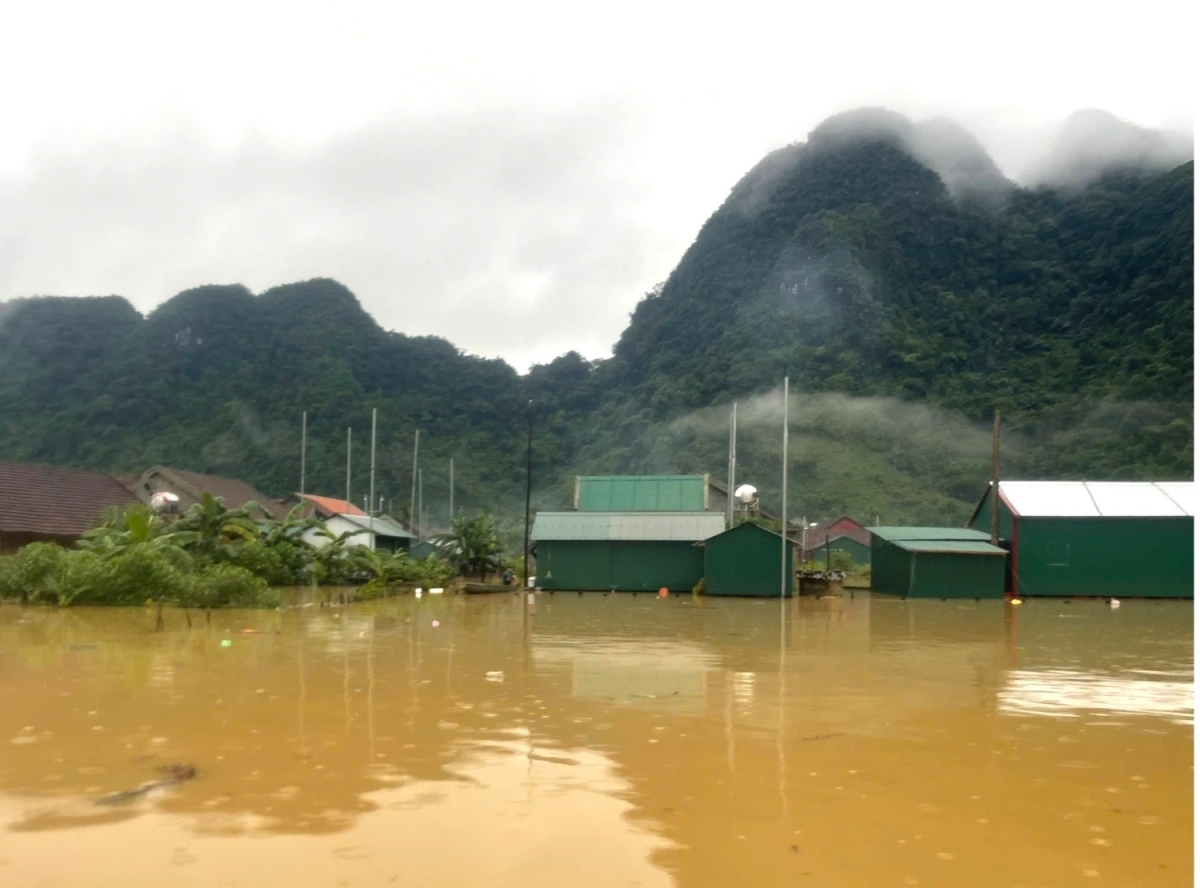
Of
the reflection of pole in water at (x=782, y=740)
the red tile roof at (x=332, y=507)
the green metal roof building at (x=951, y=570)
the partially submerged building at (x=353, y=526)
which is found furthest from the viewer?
the red tile roof at (x=332, y=507)

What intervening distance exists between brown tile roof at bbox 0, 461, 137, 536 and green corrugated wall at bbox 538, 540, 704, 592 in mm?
13155

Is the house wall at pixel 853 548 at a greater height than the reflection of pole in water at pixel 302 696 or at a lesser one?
greater

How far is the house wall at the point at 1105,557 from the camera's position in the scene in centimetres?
2895

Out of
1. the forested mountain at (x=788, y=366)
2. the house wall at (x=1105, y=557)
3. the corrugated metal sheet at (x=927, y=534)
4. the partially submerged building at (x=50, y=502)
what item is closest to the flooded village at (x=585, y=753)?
the partially submerged building at (x=50, y=502)

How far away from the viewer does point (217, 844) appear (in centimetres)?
464

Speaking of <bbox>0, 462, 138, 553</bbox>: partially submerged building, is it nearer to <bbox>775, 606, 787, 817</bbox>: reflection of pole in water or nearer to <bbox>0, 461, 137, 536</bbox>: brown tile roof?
<bbox>0, 461, 137, 536</bbox>: brown tile roof

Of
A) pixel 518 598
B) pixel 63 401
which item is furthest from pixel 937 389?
pixel 63 401

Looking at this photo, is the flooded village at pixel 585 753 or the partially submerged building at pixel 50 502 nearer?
the flooded village at pixel 585 753

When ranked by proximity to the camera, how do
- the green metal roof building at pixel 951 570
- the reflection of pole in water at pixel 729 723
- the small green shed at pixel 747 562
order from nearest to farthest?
the reflection of pole in water at pixel 729 723 → the small green shed at pixel 747 562 → the green metal roof building at pixel 951 570

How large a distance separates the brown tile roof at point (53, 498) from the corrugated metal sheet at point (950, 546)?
2297 centimetres

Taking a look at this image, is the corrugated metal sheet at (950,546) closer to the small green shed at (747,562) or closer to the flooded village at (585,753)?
the small green shed at (747,562)

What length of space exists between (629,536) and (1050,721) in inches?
897

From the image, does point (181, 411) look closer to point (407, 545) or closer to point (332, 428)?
point (332, 428)

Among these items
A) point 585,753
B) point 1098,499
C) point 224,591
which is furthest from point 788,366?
point 585,753
